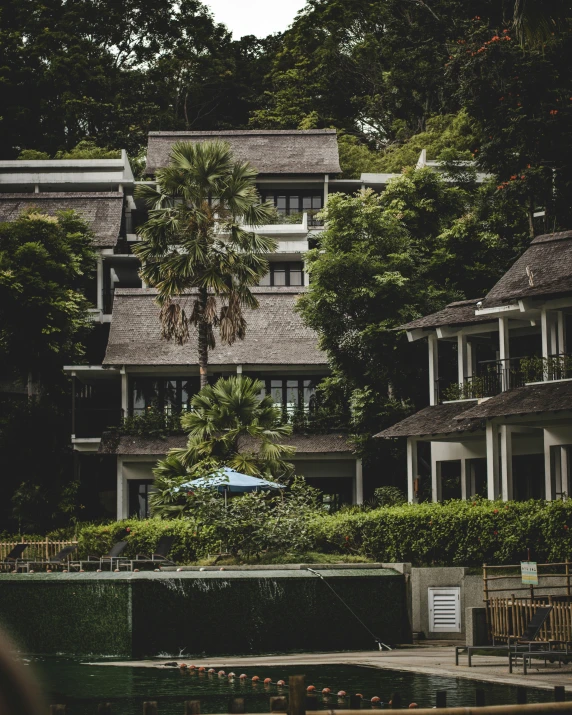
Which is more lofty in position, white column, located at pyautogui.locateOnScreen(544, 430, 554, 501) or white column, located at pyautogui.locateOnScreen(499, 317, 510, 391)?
white column, located at pyautogui.locateOnScreen(499, 317, 510, 391)

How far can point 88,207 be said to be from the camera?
154 feet

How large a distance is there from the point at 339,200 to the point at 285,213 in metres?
16.7

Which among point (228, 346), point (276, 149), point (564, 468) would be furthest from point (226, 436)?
point (276, 149)

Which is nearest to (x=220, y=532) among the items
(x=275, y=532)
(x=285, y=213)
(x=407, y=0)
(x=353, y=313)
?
(x=275, y=532)

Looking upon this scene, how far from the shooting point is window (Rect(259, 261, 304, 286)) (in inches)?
1871

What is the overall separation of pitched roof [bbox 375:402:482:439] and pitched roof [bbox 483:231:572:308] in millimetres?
2842

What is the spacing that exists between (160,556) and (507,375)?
9564mm

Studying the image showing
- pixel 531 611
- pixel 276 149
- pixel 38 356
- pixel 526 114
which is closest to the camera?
pixel 531 611

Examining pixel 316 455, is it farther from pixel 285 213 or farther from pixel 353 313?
pixel 285 213

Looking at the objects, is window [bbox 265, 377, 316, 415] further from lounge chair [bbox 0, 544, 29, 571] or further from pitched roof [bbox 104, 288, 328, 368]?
lounge chair [bbox 0, 544, 29, 571]

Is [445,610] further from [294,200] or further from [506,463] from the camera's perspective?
[294,200]

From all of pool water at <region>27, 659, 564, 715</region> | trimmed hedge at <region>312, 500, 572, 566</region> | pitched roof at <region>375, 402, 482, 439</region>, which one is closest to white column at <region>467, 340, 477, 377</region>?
pitched roof at <region>375, 402, 482, 439</region>

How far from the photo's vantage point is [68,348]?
131 feet

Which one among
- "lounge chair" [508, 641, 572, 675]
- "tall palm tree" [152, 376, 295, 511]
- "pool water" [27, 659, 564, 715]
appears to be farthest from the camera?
"tall palm tree" [152, 376, 295, 511]
